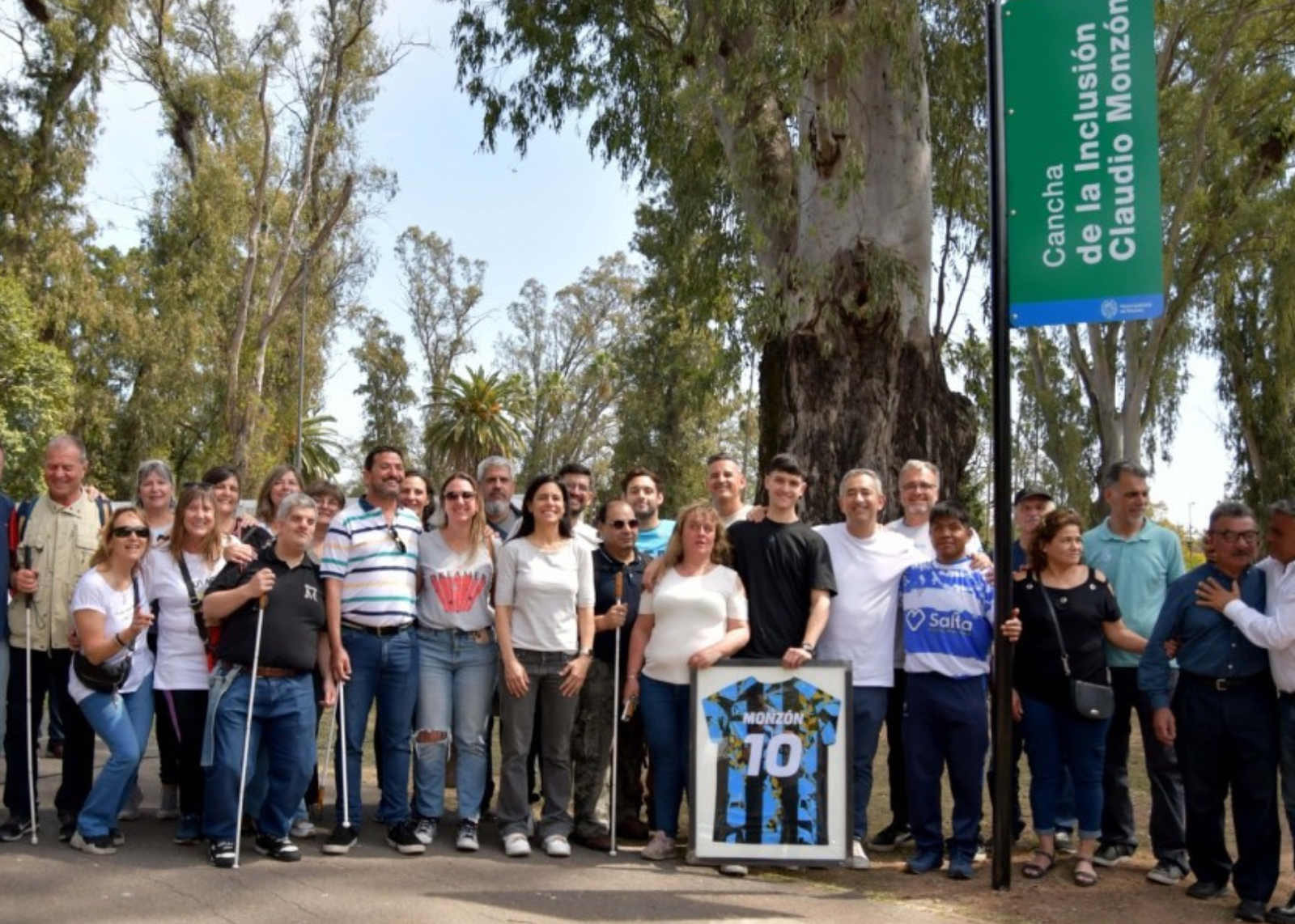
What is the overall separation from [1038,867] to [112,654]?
4777mm

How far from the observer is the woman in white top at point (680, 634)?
23.1ft

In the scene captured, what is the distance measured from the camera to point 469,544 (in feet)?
24.5

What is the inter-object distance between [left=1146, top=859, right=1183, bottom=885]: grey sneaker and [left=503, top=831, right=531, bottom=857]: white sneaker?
318 cm

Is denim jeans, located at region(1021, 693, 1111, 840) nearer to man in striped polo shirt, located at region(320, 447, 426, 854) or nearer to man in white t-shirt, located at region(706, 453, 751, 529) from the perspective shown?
man in white t-shirt, located at region(706, 453, 751, 529)

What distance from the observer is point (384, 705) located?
287 inches

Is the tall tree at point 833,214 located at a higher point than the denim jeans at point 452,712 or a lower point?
higher

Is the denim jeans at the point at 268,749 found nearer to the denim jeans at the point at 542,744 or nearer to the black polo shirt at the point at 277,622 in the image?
the black polo shirt at the point at 277,622

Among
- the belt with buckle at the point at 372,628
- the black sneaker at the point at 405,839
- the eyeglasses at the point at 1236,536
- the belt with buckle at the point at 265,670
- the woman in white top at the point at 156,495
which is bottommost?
the black sneaker at the point at 405,839

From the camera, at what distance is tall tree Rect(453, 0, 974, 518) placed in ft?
41.0

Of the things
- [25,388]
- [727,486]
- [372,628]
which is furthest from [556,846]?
[25,388]

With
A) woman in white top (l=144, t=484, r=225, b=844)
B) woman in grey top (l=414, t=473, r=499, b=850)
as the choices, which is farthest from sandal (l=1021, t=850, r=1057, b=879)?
woman in white top (l=144, t=484, r=225, b=844)

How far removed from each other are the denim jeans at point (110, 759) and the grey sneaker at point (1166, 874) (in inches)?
204

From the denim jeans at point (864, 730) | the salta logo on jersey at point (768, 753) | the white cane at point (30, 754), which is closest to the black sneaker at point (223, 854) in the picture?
the white cane at point (30, 754)

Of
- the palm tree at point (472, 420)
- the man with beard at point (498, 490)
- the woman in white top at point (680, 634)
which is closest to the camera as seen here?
the woman in white top at point (680, 634)
